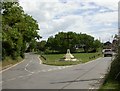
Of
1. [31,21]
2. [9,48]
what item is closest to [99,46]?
[31,21]

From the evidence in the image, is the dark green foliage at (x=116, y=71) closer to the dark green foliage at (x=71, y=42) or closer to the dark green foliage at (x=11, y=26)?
the dark green foliage at (x=11, y=26)

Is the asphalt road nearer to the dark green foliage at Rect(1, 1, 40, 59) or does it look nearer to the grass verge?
the grass verge

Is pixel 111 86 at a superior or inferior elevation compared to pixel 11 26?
inferior

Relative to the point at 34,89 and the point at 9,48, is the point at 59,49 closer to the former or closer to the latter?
the point at 9,48

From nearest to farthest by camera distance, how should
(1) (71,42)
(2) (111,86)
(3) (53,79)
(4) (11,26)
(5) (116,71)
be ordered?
1. (2) (111,86)
2. (5) (116,71)
3. (3) (53,79)
4. (4) (11,26)
5. (1) (71,42)

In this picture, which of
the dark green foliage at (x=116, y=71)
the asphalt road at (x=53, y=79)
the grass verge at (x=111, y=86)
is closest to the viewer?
the grass verge at (x=111, y=86)

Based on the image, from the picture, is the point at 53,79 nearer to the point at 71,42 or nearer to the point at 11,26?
the point at 11,26

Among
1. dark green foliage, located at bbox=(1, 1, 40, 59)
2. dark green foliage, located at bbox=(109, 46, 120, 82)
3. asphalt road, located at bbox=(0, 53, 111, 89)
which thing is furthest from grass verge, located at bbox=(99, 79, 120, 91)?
dark green foliage, located at bbox=(1, 1, 40, 59)

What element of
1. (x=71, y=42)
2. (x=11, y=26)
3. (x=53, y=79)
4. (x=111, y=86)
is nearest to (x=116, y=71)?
(x=111, y=86)

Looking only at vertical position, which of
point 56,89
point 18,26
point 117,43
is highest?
point 18,26

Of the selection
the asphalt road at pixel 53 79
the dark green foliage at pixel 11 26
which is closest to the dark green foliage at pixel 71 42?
the dark green foliage at pixel 11 26

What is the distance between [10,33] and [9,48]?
930cm

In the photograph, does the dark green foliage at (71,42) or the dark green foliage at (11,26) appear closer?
the dark green foliage at (11,26)

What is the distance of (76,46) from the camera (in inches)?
5709
